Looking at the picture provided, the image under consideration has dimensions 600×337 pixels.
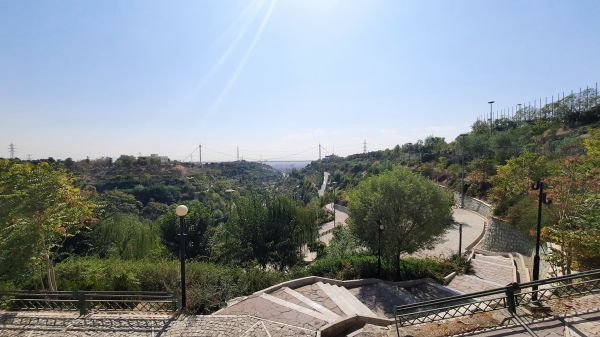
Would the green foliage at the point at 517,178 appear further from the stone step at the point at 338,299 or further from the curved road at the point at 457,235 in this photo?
the stone step at the point at 338,299

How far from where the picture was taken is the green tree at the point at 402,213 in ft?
46.0

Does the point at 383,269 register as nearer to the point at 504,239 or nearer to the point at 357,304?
the point at 357,304

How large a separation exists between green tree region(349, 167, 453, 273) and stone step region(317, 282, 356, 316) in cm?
373

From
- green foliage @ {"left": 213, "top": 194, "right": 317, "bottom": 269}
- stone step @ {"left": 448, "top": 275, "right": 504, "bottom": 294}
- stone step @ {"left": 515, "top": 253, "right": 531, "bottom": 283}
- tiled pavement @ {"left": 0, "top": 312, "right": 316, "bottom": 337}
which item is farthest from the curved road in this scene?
tiled pavement @ {"left": 0, "top": 312, "right": 316, "bottom": 337}

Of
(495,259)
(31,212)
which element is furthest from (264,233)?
(495,259)

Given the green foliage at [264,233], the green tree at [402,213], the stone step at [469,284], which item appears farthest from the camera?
the green foliage at [264,233]

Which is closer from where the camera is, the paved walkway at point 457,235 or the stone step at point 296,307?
the stone step at point 296,307

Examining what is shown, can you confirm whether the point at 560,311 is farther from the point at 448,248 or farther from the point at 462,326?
the point at 448,248

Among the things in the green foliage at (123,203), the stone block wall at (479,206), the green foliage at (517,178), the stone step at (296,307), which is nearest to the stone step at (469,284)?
the stone step at (296,307)

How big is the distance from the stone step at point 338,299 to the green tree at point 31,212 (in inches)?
343

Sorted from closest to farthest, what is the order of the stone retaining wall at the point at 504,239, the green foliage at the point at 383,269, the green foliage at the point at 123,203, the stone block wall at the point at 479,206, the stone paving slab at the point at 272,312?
the stone paving slab at the point at 272,312 → the green foliage at the point at 383,269 → the stone retaining wall at the point at 504,239 → the stone block wall at the point at 479,206 → the green foliage at the point at 123,203

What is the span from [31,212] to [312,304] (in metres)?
8.65

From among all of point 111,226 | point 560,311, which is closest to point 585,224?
point 560,311

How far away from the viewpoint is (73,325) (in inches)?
315
